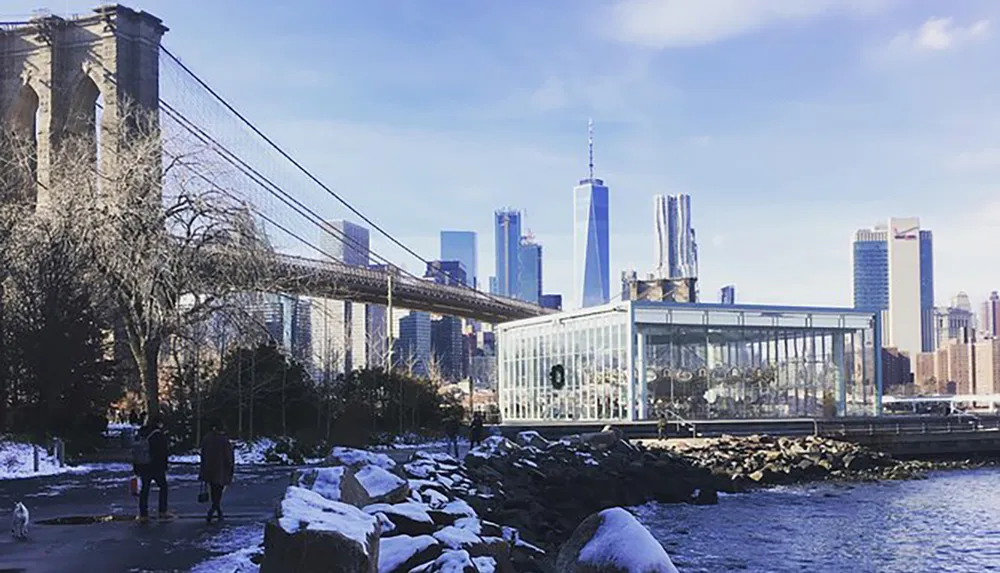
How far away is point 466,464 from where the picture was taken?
25156 mm

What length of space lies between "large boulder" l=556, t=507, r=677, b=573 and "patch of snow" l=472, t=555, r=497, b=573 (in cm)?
219

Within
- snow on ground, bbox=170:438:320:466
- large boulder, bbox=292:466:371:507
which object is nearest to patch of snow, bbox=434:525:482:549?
large boulder, bbox=292:466:371:507

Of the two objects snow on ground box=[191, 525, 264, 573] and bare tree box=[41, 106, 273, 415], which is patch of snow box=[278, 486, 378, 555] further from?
bare tree box=[41, 106, 273, 415]

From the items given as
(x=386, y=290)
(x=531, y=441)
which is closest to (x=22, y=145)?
(x=386, y=290)

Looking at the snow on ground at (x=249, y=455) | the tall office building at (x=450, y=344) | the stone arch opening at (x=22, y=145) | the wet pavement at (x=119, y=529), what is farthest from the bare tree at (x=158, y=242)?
the tall office building at (x=450, y=344)

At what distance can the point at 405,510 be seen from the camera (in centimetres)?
1308

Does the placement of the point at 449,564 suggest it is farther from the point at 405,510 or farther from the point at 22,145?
the point at 22,145

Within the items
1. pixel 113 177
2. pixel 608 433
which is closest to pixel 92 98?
pixel 113 177

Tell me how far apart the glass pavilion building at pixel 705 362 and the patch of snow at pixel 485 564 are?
37.2 meters

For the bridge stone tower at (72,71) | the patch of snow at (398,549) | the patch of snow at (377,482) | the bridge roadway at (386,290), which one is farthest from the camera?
the bridge stone tower at (72,71)

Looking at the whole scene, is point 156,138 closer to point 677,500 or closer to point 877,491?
point 677,500

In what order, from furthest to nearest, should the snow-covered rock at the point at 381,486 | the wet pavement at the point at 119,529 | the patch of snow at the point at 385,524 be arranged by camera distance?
the snow-covered rock at the point at 381,486 → the wet pavement at the point at 119,529 → the patch of snow at the point at 385,524

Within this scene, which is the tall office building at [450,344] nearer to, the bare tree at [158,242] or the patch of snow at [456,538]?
the bare tree at [158,242]

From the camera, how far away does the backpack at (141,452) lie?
17.0m
